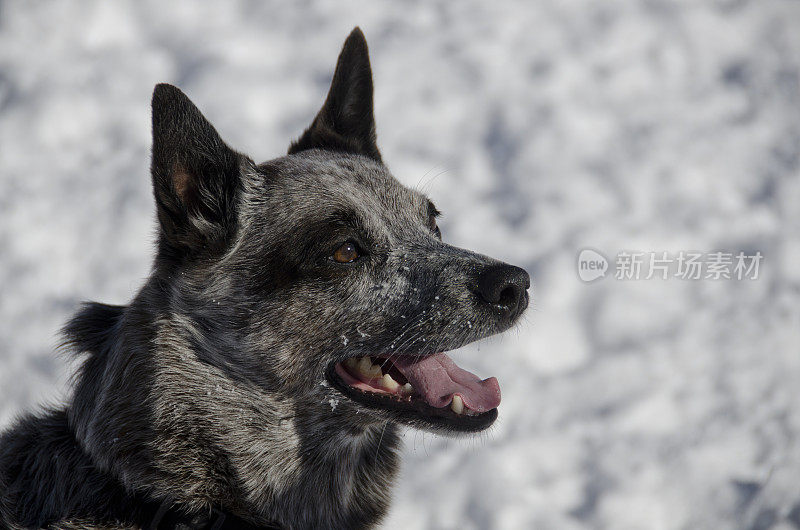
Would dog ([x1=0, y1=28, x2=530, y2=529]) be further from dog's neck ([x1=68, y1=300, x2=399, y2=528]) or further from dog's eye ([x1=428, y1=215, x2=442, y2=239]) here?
dog's eye ([x1=428, y1=215, x2=442, y2=239])

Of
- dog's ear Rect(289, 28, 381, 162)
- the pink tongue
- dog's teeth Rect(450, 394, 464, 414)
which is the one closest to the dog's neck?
the pink tongue

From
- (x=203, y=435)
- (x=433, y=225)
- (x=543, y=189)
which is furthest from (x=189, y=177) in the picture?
(x=543, y=189)

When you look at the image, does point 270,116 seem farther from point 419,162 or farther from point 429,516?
point 429,516

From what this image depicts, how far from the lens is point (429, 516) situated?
4426 millimetres

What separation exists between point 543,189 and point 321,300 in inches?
135

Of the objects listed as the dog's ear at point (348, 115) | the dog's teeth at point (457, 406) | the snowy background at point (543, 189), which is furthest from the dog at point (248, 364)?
the snowy background at point (543, 189)

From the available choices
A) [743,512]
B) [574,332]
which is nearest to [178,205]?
[574,332]

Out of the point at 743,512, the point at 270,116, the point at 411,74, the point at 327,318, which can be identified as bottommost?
the point at 327,318

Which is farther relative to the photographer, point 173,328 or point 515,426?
point 515,426

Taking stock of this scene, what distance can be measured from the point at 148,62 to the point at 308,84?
1467 millimetres

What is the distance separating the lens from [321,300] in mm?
2949

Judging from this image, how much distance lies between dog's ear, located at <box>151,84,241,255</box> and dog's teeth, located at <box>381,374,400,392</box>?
94cm

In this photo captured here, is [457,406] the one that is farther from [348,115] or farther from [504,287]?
[348,115]

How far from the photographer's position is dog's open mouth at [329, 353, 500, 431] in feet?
9.33
